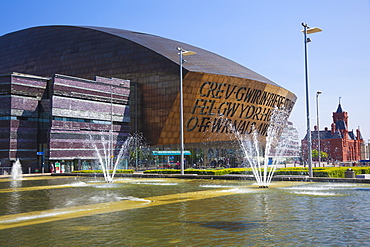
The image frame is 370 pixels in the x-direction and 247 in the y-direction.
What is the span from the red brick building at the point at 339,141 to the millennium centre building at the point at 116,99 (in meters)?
108

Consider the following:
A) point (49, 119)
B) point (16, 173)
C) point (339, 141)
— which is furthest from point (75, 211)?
point (339, 141)

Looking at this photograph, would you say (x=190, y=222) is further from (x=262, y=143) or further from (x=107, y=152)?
(x=262, y=143)

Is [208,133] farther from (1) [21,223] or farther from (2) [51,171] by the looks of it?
(1) [21,223]

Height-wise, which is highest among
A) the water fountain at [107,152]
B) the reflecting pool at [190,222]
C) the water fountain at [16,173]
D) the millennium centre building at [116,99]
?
the millennium centre building at [116,99]

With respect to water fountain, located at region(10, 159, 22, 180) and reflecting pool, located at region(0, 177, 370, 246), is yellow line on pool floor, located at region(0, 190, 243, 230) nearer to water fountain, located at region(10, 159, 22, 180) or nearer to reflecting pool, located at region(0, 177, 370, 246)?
reflecting pool, located at region(0, 177, 370, 246)

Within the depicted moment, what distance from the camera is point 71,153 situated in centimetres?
5378

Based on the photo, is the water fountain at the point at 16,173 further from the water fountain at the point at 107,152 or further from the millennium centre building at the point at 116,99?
the water fountain at the point at 107,152

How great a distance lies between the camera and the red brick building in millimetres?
174375

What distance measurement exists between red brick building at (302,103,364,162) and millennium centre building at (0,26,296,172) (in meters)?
108

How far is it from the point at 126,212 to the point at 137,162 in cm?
4690

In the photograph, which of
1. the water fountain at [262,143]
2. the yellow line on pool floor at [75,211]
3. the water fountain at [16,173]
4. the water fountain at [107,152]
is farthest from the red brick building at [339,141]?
the yellow line on pool floor at [75,211]

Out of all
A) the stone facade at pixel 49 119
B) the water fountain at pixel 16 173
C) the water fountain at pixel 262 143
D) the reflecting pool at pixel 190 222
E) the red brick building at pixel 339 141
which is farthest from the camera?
the red brick building at pixel 339 141

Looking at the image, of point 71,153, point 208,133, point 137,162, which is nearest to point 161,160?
point 137,162

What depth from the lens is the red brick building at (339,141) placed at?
174 m
